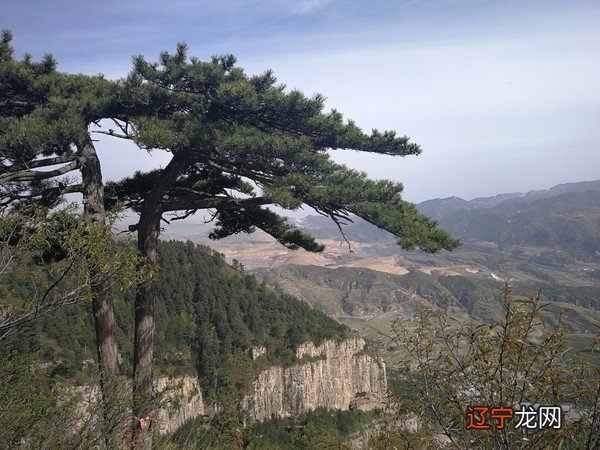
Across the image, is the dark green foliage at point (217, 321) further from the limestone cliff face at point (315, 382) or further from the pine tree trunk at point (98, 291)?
the pine tree trunk at point (98, 291)

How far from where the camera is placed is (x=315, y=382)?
108m

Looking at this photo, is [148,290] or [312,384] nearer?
[148,290]

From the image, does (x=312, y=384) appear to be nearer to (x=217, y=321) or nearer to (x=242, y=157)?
(x=217, y=321)

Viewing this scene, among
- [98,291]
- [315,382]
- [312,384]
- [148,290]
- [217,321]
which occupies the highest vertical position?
[98,291]

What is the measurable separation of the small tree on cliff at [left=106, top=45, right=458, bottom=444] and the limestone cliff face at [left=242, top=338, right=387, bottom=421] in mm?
88315

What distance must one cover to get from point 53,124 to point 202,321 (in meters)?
96.6

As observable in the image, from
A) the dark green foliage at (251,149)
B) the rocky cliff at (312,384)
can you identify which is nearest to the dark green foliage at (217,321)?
the rocky cliff at (312,384)

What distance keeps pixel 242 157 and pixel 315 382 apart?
107292mm

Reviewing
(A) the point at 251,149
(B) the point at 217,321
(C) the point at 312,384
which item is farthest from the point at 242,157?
(C) the point at 312,384

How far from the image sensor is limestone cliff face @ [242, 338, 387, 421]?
323 feet

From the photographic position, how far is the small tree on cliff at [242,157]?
28.3 feet

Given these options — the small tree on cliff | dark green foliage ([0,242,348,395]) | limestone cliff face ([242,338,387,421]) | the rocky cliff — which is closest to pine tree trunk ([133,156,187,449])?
the small tree on cliff

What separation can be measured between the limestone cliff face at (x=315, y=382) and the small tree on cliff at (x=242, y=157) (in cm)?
8831

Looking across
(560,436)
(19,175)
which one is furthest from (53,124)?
(560,436)
